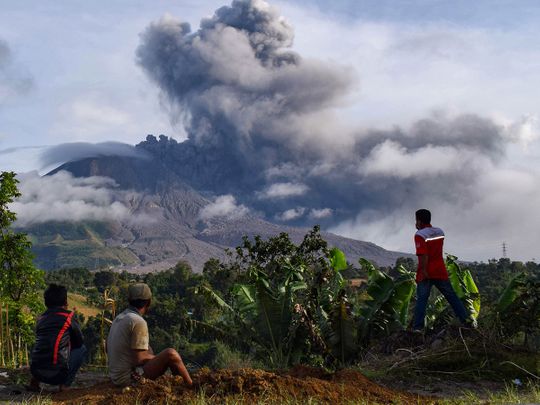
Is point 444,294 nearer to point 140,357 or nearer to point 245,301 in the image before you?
point 245,301

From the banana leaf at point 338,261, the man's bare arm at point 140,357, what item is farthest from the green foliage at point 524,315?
the man's bare arm at point 140,357

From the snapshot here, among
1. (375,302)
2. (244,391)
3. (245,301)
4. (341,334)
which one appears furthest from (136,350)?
(375,302)

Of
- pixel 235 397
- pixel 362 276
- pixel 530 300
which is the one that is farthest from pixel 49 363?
pixel 362 276

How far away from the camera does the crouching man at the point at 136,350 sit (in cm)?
659

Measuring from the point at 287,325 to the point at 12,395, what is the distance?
4.25 meters

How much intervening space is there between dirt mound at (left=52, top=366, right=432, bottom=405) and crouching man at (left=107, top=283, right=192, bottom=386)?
15 cm

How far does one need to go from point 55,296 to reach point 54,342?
514 millimetres

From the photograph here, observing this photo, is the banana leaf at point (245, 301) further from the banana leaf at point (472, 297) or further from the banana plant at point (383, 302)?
the banana leaf at point (472, 297)

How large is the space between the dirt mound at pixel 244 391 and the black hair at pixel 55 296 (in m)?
1.25

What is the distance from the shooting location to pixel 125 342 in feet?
21.9

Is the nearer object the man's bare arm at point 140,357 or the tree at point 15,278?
the man's bare arm at point 140,357

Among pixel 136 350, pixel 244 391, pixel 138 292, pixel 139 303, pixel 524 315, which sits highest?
pixel 138 292

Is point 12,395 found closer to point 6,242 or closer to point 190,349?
point 6,242

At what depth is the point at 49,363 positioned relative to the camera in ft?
24.8
